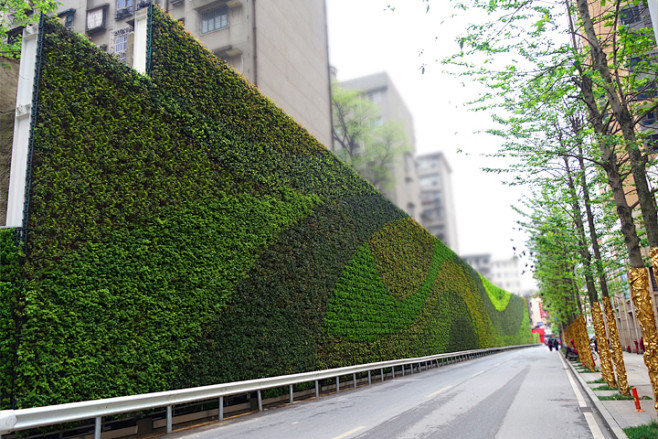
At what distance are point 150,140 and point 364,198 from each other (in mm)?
11563

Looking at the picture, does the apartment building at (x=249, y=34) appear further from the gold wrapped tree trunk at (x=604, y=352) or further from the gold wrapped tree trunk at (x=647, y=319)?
the gold wrapped tree trunk at (x=647, y=319)

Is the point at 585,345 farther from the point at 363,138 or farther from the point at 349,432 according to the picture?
the point at 363,138

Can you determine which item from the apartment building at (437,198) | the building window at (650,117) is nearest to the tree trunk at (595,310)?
the building window at (650,117)

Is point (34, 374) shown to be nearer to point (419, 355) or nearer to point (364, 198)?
point (364, 198)

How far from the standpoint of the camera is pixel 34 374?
6.93m

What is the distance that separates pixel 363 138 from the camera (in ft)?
158

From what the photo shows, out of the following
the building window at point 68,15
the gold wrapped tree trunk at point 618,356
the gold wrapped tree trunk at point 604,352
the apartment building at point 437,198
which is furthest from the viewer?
the apartment building at point 437,198

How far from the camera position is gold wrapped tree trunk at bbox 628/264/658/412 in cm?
820

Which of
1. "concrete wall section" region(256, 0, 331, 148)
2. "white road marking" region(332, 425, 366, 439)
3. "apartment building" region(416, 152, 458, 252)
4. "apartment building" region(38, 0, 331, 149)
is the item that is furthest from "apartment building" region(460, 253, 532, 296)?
"white road marking" region(332, 425, 366, 439)

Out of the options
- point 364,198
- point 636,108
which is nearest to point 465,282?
point 364,198

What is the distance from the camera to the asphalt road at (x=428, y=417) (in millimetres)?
7852

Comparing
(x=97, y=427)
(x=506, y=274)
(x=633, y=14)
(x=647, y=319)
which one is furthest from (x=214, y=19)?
(x=506, y=274)

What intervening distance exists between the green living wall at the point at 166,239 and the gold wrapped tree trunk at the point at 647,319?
7917 millimetres

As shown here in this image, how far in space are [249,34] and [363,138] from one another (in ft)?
79.1
